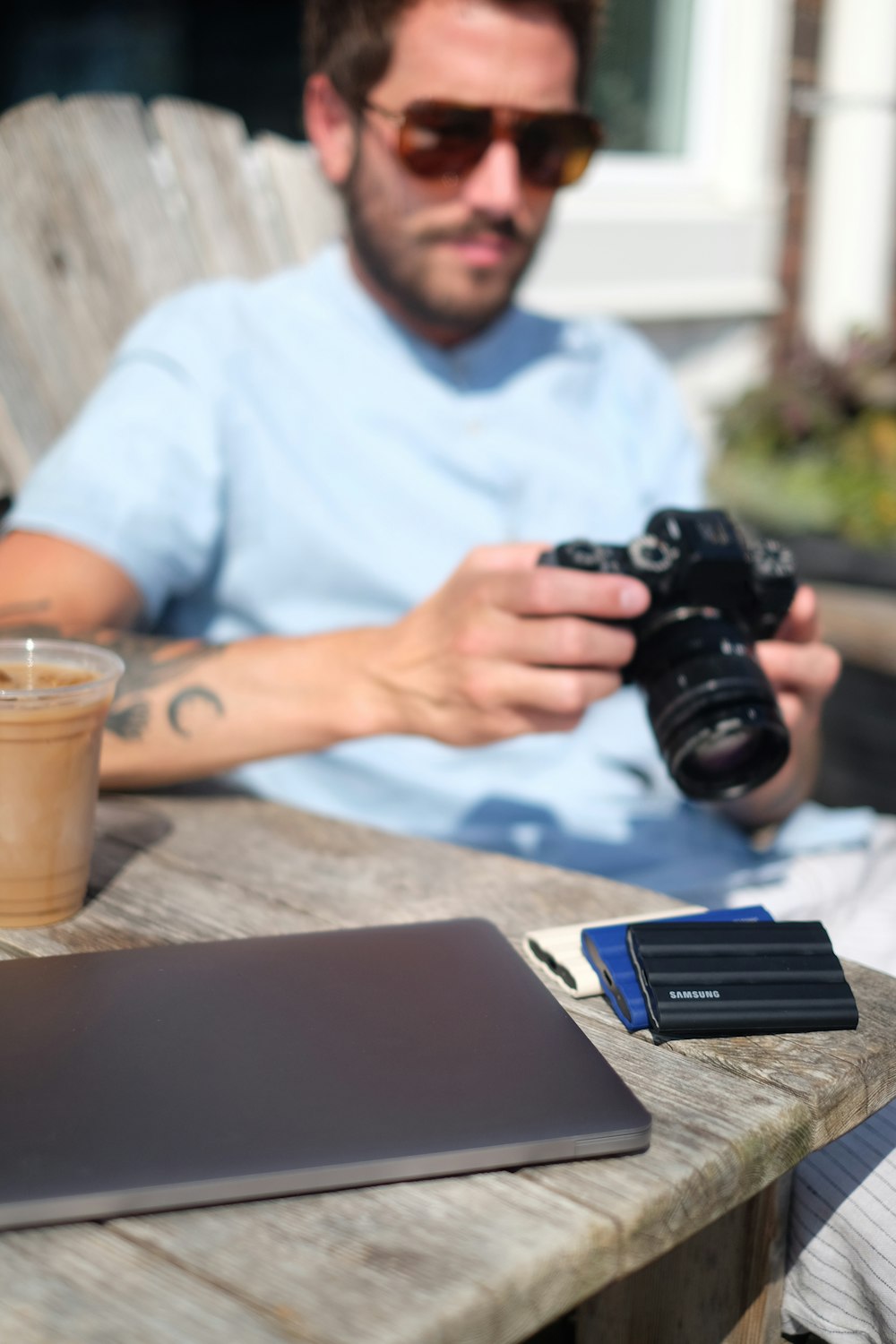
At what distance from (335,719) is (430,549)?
443 mm

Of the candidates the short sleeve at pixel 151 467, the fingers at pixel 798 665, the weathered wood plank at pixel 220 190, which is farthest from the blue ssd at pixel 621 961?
the weathered wood plank at pixel 220 190

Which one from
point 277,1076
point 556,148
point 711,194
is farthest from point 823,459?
point 277,1076

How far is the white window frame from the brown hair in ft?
4.50

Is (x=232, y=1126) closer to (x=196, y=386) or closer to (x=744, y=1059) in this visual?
(x=744, y=1059)

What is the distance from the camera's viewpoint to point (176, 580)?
4.83 feet

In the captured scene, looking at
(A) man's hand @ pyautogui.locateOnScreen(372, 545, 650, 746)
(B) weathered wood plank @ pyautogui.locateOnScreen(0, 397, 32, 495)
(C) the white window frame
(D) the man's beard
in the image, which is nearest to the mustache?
Answer: (D) the man's beard

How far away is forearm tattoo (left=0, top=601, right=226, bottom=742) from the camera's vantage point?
1.20 m

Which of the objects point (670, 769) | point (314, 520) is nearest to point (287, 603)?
point (314, 520)

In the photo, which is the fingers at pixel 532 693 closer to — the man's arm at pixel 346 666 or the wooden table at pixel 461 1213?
the man's arm at pixel 346 666

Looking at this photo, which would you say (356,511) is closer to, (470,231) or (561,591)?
(470,231)

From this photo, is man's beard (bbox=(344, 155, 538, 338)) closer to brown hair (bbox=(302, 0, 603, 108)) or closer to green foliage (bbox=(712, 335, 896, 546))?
brown hair (bbox=(302, 0, 603, 108))

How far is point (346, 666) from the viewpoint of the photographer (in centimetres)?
119

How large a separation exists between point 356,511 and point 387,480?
0.06m

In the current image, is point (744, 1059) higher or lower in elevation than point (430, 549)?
lower
